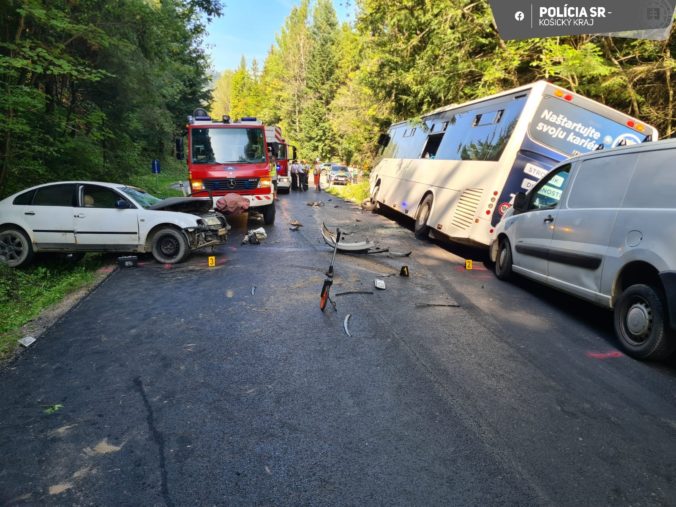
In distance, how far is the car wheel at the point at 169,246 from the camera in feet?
27.7

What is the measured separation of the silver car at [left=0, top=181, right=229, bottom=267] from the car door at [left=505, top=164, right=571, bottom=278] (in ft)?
18.4

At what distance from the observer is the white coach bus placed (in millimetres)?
7871

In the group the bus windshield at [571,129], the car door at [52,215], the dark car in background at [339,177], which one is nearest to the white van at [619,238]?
the bus windshield at [571,129]

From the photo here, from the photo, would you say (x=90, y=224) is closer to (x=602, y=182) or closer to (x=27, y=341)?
(x=27, y=341)

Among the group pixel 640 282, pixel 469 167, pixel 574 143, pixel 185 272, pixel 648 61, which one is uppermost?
pixel 648 61

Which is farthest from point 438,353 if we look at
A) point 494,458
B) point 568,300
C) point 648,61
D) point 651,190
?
point 648,61

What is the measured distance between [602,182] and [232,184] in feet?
30.2

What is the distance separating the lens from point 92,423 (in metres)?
3.21

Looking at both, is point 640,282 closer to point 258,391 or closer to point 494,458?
point 494,458

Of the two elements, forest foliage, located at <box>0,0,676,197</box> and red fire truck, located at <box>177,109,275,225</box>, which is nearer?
forest foliage, located at <box>0,0,676,197</box>

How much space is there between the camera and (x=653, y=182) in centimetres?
448

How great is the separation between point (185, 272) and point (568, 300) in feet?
20.2

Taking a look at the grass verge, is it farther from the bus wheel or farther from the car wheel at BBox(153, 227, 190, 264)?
the bus wheel

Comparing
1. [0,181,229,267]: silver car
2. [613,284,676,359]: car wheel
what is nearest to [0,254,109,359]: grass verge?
[0,181,229,267]: silver car
